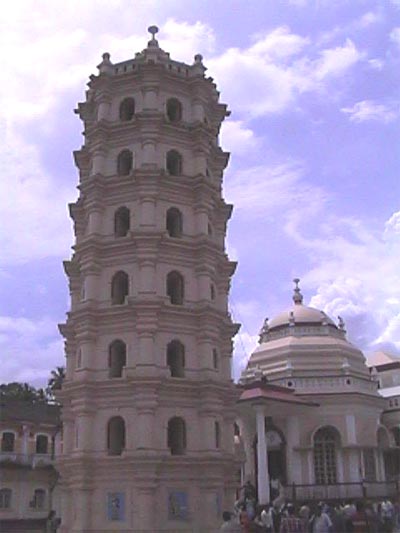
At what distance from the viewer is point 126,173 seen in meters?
30.9

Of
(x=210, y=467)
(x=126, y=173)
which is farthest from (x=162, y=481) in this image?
(x=126, y=173)

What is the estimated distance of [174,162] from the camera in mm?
31172

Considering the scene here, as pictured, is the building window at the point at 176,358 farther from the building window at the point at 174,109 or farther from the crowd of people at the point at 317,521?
the building window at the point at 174,109

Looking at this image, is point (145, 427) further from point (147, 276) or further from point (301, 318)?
point (301, 318)

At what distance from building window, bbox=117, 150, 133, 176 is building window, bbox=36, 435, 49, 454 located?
2144 cm

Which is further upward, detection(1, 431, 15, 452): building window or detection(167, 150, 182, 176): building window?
detection(167, 150, 182, 176): building window

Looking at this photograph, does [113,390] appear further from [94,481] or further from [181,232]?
[181,232]

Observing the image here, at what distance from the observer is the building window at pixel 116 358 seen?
27.6m

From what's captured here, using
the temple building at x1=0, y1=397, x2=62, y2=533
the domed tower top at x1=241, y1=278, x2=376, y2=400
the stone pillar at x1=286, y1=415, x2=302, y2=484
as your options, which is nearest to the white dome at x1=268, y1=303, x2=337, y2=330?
the domed tower top at x1=241, y1=278, x2=376, y2=400

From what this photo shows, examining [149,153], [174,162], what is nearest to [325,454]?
[174,162]

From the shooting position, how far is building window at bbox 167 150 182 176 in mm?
30984

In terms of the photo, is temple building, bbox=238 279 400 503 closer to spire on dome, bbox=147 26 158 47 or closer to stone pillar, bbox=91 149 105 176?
stone pillar, bbox=91 149 105 176

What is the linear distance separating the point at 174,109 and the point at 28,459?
79.1 ft

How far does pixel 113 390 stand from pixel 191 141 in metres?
Result: 12.0
